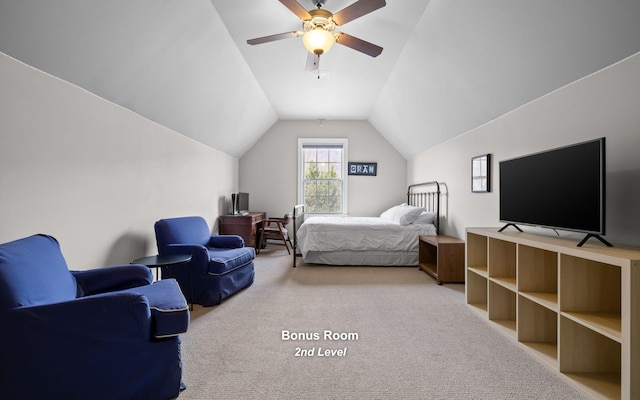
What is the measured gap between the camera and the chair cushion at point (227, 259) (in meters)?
3.04

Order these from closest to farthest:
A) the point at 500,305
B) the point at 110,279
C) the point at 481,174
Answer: the point at 110,279 → the point at 500,305 → the point at 481,174

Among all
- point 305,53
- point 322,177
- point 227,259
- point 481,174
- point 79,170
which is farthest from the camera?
point 322,177

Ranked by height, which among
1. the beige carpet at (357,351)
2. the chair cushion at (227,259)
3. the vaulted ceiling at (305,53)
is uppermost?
the vaulted ceiling at (305,53)

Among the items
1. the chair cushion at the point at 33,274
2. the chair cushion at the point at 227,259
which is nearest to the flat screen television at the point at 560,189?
the chair cushion at the point at 227,259

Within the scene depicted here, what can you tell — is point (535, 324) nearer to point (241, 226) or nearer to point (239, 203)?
point (241, 226)

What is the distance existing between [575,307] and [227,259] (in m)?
2.78

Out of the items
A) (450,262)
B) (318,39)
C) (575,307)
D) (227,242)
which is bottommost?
(450,262)

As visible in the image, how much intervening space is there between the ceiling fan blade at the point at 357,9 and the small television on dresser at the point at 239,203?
4.02 meters

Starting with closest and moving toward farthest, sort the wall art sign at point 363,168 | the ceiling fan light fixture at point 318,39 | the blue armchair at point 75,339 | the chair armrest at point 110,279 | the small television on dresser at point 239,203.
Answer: the blue armchair at point 75,339, the chair armrest at point 110,279, the ceiling fan light fixture at point 318,39, the small television on dresser at point 239,203, the wall art sign at point 363,168

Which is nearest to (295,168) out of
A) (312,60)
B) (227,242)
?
(227,242)

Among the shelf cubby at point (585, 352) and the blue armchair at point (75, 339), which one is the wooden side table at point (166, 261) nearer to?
the blue armchair at point (75, 339)

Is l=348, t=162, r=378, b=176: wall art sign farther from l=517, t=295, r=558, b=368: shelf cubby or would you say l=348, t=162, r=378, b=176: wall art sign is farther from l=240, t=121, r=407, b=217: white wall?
l=517, t=295, r=558, b=368: shelf cubby

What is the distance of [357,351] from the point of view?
83.6 inches

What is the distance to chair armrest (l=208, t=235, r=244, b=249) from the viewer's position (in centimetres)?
379
